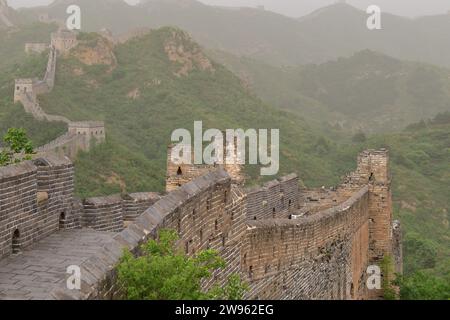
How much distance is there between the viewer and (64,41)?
281 feet

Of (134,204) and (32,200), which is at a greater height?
(32,200)

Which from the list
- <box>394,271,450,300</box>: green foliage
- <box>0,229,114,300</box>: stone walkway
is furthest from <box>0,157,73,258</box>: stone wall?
<box>394,271,450,300</box>: green foliage

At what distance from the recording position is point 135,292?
22.6ft

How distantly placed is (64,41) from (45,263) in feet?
262

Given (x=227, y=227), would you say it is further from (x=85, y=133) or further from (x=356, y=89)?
(x=356, y=89)

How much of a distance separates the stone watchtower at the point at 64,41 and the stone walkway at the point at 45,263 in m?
76.1

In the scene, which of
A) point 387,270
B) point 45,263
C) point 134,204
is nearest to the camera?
point 45,263

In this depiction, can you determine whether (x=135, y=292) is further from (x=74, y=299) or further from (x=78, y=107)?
(x=78, y=107)

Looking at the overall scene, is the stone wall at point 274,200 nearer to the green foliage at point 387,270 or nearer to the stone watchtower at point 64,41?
the green foliage at point 387,270

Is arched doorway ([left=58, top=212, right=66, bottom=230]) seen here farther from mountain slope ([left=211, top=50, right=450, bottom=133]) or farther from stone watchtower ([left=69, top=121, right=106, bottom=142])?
mountain slope ([left=211, top=50, right=450, bottom=133])

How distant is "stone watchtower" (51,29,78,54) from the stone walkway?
76.1 meters

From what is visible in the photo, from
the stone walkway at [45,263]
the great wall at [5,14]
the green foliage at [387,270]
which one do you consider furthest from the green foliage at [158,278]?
the great wall at [5,14]

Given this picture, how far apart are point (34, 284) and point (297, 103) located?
121789 millimetres

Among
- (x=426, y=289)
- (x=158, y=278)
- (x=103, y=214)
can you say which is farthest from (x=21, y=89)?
(x=158, y=278)
